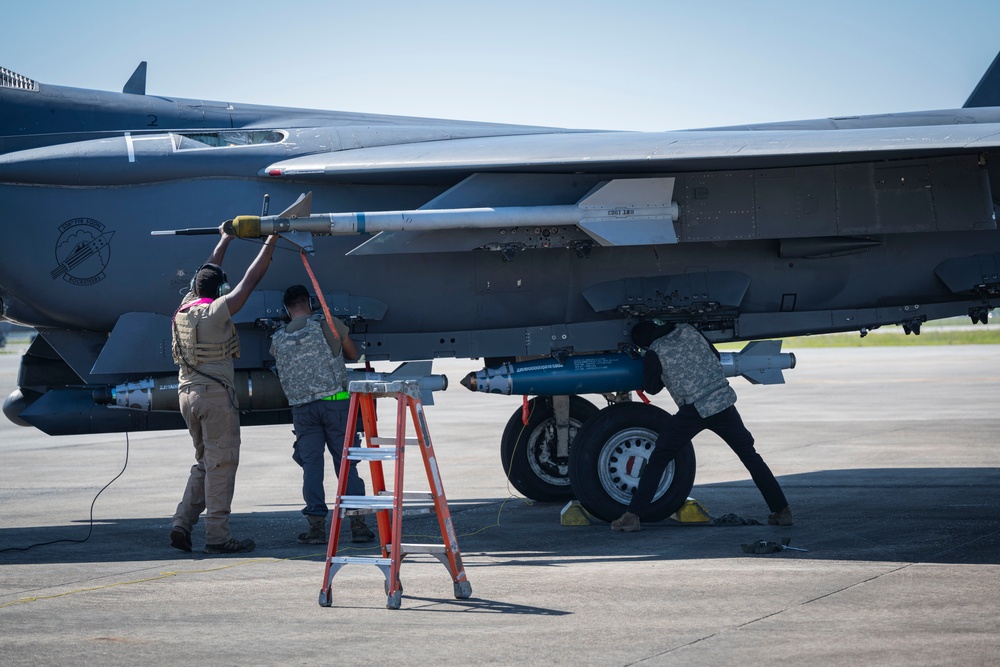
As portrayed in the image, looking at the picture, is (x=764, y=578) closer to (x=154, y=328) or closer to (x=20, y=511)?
(x=154, y=328)

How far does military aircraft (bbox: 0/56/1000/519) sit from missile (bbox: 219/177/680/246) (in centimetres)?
2

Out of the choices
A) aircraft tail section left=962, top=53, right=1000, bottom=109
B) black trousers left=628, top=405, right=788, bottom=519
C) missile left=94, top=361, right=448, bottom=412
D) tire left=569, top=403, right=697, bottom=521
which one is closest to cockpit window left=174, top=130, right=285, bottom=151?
missile left=94, top=361, right=448, bottom=412

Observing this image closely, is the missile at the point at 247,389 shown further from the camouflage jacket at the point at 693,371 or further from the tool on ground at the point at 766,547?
the tool on ground at the point at 766,547

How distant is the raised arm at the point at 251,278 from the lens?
8109mm

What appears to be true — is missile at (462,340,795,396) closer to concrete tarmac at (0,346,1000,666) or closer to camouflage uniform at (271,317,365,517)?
concrete tarmac at (0,346,1000,666)

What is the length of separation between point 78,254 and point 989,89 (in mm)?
10859

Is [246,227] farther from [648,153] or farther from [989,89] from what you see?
[989,89]

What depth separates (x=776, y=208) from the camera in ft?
32.0

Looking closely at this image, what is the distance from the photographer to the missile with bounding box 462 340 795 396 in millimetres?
9828

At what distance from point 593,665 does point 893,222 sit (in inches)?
245

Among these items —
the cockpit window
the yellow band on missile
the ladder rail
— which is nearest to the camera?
the ladder rail

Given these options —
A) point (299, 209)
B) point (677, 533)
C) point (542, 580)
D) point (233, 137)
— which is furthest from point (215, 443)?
point (677, 533)

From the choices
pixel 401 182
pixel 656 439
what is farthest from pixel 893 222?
pixel 401 182

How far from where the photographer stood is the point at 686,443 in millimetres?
9164
